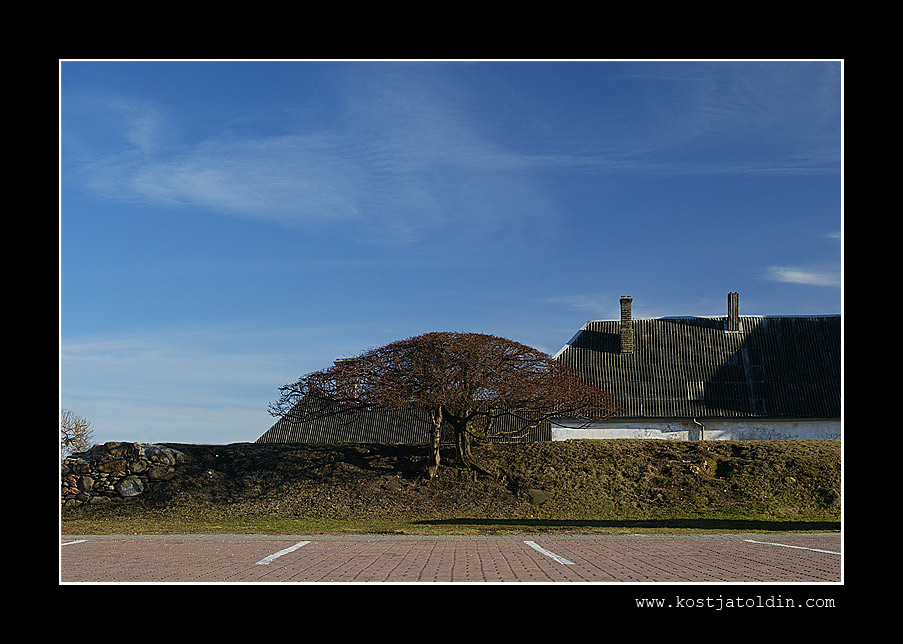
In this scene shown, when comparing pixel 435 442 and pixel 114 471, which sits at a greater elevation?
pixel 435 442

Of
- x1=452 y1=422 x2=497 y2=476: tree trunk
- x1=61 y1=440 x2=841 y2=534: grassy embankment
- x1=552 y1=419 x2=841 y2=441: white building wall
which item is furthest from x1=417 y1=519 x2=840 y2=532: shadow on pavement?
x1=552 y1=419 x2=841 y2=441: white building wall

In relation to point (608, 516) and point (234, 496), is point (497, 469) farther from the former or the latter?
point (234, 496)

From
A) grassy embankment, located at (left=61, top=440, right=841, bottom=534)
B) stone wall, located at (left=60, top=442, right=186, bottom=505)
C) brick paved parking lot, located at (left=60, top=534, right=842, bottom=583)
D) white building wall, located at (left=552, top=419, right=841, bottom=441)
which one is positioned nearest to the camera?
brick paved parking lot, located at (left=60, top=534, right=842, bottom=583)

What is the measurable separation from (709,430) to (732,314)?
7379mm

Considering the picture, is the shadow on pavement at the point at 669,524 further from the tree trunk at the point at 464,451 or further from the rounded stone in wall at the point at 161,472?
the rounded stone in wall at the point at 161,472

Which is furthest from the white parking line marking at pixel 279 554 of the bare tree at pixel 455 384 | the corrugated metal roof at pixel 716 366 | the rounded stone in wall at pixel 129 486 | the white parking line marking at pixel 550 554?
the corrugated metal roof at pixel 716 366

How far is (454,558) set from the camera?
36.8 ft

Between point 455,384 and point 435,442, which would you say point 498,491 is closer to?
point 435,442

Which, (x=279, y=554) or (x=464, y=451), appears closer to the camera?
(x=279, y=554)

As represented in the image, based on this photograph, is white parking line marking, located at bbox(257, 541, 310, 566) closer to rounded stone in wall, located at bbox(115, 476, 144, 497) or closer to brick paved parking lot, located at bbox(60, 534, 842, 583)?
brick paved parking lot, located at bbox(60, 534, 842, 583)

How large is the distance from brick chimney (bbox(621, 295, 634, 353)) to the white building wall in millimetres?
4893

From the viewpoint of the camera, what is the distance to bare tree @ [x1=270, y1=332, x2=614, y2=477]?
2177 centimetres

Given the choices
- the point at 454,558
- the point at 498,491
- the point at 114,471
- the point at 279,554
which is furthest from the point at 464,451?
the point at 454,558

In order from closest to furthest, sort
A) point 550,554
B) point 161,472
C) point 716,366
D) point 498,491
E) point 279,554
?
point 550,554, point 279,554, point 498,491, point 161,472, point 716,366
